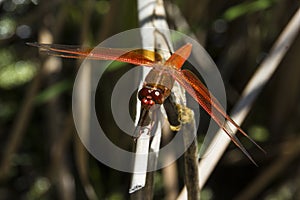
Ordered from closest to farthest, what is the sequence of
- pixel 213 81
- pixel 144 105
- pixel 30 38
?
pixel 144 105 < pixel 213 81 < pixel 30 38

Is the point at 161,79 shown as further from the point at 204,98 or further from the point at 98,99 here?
the point at 98,99

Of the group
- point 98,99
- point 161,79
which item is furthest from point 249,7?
point 161,79

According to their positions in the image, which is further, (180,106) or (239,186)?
(239,186)

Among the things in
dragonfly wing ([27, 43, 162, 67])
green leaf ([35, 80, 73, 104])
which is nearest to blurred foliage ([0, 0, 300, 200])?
green leaf ([35, 80, 73, 104])

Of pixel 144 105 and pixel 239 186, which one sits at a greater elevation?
pixel 144 105

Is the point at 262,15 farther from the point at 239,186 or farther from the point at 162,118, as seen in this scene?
the point at 162,118

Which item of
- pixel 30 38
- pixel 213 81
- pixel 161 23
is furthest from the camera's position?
pixel 30 38

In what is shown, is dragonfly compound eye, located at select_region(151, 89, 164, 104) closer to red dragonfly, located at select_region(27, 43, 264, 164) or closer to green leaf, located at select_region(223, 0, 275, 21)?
red dragonfly, located at select_region(27, 43, 264, 164)

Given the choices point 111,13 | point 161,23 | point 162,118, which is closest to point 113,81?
point 111,13
